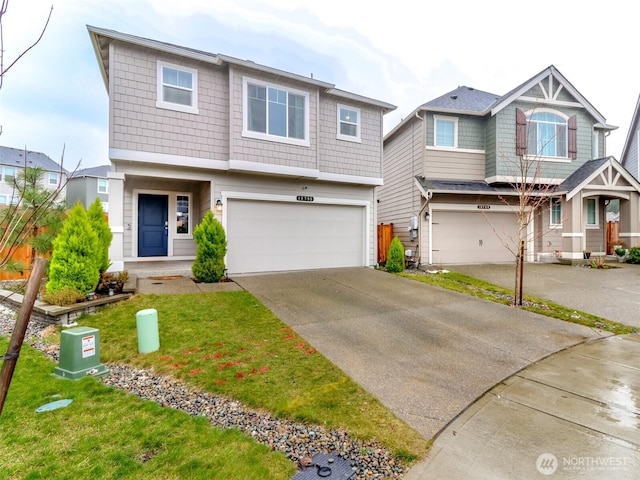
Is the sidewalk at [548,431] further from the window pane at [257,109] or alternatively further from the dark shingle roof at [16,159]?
the dark shingle roof at [16,159]

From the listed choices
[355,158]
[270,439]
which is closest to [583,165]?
[355,158]

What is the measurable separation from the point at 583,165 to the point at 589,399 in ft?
44.8

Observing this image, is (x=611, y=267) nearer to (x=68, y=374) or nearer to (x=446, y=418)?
(x=446, y=418)

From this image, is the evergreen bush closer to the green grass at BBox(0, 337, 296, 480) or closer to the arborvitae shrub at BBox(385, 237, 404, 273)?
the arborvitae shrub at BBox(385, 237, 404, 273)

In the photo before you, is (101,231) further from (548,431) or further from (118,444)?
(548,431)

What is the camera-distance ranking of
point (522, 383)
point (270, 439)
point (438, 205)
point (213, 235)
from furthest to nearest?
point (438, 205) → point (213, 235) → point (522, 383) → point (270, 439)

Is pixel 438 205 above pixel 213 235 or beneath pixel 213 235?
above

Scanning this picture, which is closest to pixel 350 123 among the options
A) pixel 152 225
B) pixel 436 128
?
pixel 436 128

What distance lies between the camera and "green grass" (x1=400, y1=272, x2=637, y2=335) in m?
5.93

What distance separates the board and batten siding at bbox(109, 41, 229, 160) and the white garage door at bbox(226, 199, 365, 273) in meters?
1.96

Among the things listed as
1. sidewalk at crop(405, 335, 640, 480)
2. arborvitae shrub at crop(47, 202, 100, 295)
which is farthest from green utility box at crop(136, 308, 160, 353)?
sidewalk at crop(405, 335, 640, 480)

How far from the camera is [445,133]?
12.7 meters

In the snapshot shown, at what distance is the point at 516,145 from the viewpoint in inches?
491

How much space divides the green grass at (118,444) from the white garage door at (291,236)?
6.45m
